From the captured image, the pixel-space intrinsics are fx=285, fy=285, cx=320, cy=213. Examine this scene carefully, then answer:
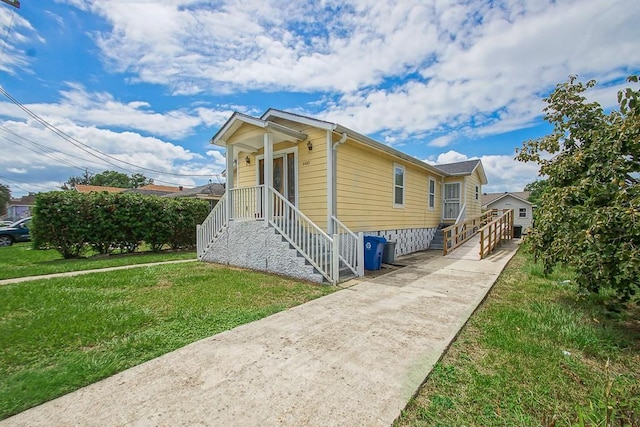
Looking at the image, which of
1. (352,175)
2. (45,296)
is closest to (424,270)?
(352,175)

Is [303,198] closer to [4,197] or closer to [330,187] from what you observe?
[330,187]

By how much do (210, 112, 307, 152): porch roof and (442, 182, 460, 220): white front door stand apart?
388 inches

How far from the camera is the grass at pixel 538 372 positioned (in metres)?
2.04

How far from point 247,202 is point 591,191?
6901 millimetres

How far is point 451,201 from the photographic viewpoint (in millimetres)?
14570

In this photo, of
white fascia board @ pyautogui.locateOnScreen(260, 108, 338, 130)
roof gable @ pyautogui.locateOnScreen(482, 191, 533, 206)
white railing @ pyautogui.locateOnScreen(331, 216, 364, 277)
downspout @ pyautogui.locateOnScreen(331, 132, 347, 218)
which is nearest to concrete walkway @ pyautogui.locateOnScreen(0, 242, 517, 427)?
white railing @ pyautogui.locateOnScreen(331, 216, 364, 277)

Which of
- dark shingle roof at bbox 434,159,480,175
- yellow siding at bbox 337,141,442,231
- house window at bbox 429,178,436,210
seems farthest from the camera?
dark shingle roof at bbox 434,159,480,175

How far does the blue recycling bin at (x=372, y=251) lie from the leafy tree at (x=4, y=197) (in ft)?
271

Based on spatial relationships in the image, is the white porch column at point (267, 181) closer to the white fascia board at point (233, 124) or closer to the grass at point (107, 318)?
the white fascia board at point (233, 124)

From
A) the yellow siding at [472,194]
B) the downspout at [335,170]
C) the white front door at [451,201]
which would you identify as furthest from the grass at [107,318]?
the yellow siding at [472,194]

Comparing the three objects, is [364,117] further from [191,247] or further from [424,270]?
[191,247]

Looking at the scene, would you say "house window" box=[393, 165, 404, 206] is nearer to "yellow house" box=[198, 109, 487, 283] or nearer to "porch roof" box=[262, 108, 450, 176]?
"yellow house" box=[198, 109, 487, 283]

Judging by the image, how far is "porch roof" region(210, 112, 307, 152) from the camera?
23.1 ft

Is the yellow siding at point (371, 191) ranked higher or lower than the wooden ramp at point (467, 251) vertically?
higher
